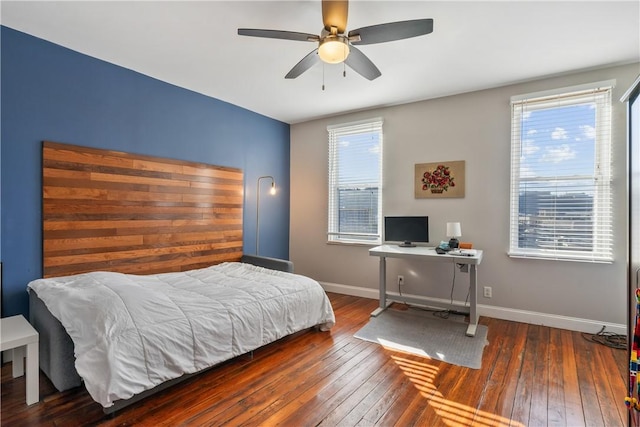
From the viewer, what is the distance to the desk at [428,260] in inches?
125

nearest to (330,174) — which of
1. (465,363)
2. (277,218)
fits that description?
(277,218)

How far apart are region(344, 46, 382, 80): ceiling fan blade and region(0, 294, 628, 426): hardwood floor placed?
7.64 ft

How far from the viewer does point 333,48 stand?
2.04 meters

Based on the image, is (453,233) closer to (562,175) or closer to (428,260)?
(428,260)

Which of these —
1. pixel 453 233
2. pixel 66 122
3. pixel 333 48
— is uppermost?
pixel 333 48

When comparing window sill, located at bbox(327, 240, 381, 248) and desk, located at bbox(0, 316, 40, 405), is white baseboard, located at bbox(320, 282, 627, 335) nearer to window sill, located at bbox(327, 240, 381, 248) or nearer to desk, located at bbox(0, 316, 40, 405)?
window sill, located at bbox(327, 240, 381, 248)

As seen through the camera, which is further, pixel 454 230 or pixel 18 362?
pixel 454 230

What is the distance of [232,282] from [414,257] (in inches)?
74.7

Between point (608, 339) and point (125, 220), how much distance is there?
15.7 feet

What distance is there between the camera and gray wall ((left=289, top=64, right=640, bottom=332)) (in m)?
3.10

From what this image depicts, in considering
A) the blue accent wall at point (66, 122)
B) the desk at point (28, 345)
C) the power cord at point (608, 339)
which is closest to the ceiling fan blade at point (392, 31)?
the blue accent wall at point (66, 122)

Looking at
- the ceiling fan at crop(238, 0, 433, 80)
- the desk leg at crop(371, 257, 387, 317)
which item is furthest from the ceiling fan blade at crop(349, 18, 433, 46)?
the desk leg at crop(371, 257, 387, 317)

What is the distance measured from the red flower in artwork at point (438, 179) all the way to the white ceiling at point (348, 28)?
0.92 metres

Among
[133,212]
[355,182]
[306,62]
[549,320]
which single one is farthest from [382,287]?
[133,212]
